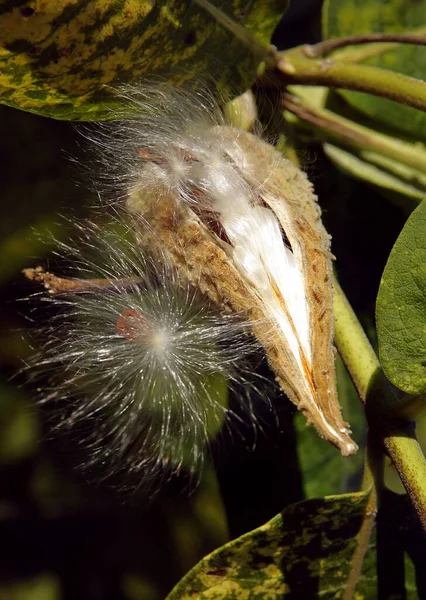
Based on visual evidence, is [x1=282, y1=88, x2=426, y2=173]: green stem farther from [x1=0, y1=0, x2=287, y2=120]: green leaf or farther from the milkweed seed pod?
the milkweed seed pod

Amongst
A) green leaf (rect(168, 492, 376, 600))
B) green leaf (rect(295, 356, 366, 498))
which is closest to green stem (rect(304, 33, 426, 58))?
green leaf (rect(295, 356, 366, 498))

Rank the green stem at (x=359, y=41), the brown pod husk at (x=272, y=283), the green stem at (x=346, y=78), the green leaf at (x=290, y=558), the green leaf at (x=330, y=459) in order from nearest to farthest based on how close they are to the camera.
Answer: the brown pod husk at (x=272, y=283) < the green leaf at (x=290, y=558) < the green stem at (x=346, y=78) < the green stem at (x=359, y=41) < the green leaf at (x=330, y=459)

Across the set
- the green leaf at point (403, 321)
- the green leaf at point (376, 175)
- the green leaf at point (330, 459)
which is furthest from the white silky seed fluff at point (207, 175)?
the green leaf at point (330, 459)

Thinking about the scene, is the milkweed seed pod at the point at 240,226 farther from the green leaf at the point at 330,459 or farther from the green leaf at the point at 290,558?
the green leaf at the point at 330,459

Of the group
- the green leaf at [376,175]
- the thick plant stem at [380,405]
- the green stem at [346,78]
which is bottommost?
the thick plant stem at [380,405]

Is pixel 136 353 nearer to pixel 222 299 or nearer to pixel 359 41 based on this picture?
pixel 222 299

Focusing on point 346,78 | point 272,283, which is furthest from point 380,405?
point 346,78
